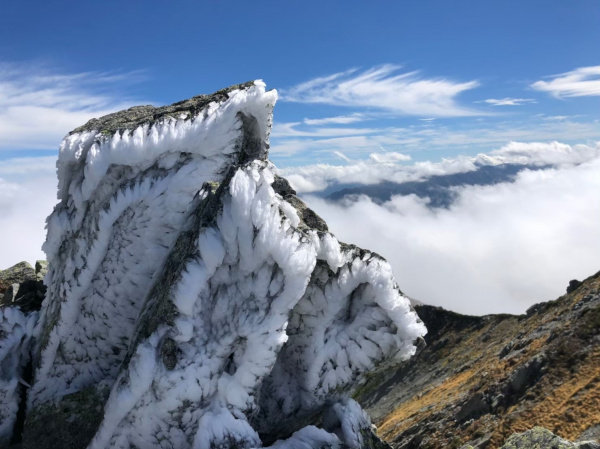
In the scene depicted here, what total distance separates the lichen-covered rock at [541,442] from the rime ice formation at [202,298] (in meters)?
3.62

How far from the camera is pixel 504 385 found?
32.5m

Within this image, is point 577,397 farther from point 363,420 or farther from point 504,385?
point 363,420

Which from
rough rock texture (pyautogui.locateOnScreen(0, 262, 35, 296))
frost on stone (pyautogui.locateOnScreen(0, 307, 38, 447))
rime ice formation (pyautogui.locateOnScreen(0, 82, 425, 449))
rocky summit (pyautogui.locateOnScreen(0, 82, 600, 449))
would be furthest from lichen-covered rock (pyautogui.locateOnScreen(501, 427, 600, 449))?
rough rock texture (pyautogui.locateOnScreen(0, 262, 35, 296))

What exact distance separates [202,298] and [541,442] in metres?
9.38

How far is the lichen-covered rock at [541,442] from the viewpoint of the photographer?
11.5 metres

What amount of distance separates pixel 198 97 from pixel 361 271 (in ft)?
28.0

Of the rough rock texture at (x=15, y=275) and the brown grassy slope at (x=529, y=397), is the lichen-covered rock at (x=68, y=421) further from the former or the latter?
the rough rock texture at (x=15, y=275)

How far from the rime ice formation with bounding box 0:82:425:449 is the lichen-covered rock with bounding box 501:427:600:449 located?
3624mm

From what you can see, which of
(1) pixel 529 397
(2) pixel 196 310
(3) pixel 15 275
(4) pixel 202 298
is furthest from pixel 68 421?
(1) pixel 529 397

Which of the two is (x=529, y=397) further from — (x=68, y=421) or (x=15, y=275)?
(x=15, y=275)

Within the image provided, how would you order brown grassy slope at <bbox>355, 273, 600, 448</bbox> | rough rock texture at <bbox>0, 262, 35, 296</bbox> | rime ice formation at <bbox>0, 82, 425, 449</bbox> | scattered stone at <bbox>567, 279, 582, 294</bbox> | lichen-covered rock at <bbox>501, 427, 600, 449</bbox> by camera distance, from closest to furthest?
lichen-covered rock at <bbox>501, 427, 600, 449</bbox>, rime ice formation at <bbox>0, 82, 425, 449</bbox>, brown grassy slope at <bbox>355, 273, 600, 448</bbox>, rough rock texture at <bbox>0, 262, 35, 296</bbox>, scattered stone at <bbox>567, 279, 582, 294</bbox>

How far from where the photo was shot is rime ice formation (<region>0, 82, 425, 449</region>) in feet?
38.3

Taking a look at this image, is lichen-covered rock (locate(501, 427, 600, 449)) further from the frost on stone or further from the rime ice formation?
the frost on stone

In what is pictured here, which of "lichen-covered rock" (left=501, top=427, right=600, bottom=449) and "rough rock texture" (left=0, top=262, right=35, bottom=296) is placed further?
"rough rock texture" (left=0, top=262, right=35, bottom=296)
